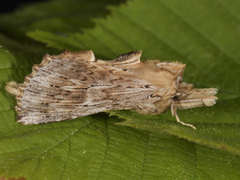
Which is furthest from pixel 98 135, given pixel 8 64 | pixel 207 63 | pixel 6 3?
pixel 6 3

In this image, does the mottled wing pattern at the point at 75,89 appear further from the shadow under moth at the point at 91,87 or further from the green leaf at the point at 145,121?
the green leaf at the point at 145,121

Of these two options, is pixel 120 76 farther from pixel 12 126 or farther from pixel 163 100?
pixel 12 126

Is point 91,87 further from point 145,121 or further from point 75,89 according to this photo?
point 145,121

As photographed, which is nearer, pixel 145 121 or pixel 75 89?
pixel 145 121

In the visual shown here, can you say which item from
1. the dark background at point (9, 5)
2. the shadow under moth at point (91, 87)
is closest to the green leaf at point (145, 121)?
the shadow under moth at point (91, 87)

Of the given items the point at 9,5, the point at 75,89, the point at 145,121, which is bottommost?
the point at 9,5

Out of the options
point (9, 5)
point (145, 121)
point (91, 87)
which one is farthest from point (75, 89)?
point (9, 5)
